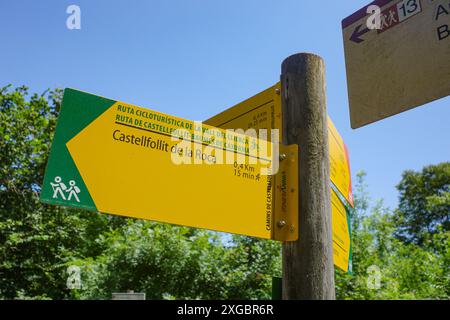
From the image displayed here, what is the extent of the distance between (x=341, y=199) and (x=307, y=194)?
30.5 inches

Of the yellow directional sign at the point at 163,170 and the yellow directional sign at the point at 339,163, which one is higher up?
the yellow directional sign at the point at 339,163

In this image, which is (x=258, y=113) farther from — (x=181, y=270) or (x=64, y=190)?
(x=181, y=270)

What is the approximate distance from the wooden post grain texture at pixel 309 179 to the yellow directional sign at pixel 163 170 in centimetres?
6

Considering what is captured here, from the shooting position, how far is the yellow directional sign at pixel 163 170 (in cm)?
154

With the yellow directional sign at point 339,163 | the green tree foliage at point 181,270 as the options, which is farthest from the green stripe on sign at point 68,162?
the green tree foliage at point 181,270

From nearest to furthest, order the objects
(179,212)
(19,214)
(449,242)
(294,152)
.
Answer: (179,212) < (294,152) < (449,242) < (19,214)

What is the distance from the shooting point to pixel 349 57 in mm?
1878

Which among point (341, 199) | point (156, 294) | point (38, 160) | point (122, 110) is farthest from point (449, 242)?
point (38, 160)

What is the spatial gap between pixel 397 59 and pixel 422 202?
97.9 feet

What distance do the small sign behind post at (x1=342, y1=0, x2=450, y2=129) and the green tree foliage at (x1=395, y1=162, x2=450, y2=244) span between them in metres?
27.4

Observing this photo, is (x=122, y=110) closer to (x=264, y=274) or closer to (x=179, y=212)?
(x=179, y=212)

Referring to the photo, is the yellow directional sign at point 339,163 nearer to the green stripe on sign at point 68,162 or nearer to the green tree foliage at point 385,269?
the green stripe on sign at point 68,162

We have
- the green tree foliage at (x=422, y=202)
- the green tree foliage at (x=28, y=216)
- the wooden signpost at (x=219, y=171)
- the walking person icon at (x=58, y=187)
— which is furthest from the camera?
the green tree foliage at (x=422, y=202)
